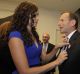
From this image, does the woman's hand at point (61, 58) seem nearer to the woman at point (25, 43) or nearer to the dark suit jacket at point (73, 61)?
the woman at point (25, 43)

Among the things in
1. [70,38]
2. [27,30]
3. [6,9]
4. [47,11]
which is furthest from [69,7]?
[27,30]

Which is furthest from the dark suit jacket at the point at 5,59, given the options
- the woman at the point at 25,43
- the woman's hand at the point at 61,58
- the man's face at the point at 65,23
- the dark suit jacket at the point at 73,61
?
the man's face at the point at 65,23

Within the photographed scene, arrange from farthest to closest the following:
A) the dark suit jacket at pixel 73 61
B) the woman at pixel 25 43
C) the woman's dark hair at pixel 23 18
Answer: the dark suit jacket at pixel 73 61 < the woman's dark hair at pixel 23 18 < the woman at pixel 25 43

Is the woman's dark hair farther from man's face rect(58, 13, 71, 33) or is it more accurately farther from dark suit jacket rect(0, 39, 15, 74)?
man's face rect(58, 13, 71, 33)

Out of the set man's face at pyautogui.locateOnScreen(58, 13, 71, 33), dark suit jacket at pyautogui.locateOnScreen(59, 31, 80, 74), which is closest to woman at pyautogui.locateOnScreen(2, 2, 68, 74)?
dark suit jacket at pyautogui.locateOnScreen(59, 31, 80, 74)

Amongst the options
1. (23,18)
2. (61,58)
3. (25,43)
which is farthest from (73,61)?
(23,18)

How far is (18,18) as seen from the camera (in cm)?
186

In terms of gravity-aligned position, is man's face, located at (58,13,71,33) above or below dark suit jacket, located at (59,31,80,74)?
above

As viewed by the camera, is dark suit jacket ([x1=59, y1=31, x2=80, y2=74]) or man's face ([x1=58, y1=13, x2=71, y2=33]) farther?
man's face ([x1=58, y1=13, x2=71, y2=33])

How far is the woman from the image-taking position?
173 centimetres

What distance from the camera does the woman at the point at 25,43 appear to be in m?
1.73

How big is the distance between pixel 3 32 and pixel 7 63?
0.28 meters

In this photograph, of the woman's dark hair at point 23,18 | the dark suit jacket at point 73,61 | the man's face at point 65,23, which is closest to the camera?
the woman's dark hair at point 23,18

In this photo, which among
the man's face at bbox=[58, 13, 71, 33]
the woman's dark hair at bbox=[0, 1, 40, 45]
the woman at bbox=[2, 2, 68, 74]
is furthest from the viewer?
the man's face at bbox=[58, 13, 71, 33]
